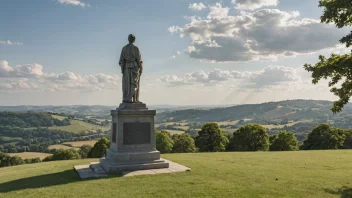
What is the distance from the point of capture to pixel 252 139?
140ft

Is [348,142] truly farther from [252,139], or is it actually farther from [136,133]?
[136,133]

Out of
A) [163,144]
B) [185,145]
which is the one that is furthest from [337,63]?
[185,145]

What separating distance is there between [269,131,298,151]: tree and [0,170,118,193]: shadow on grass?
Answer: 35.8 meters

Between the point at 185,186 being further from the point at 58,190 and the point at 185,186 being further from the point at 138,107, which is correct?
the point at 138,107

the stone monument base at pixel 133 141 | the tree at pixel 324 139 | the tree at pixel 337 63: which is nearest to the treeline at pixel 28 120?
the tree at pixel 324 139

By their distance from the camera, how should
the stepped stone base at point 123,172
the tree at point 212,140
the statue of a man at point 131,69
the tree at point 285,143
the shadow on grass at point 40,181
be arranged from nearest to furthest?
the shadow on grass at point 40,181, the stepped stone base at point 123,172, the statue of a man at point 131,69, the tree at point 285,143, the tree at point 212,140

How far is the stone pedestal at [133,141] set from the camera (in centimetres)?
1465

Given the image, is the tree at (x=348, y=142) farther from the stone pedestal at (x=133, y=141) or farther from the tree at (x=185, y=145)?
the stone pedestal at (x=133, y=141)

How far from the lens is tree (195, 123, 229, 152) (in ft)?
140

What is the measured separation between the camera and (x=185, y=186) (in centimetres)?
1098

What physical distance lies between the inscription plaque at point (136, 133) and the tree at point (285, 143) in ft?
108

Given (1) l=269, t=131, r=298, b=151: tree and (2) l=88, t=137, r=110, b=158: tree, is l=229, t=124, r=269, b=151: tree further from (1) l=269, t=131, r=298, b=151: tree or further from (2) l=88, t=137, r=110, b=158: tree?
(2) l=88, t=137, r=110, b=158: tree

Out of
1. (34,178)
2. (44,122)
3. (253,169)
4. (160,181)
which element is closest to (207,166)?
(253,169)

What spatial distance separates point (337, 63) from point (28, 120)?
19338 cm
